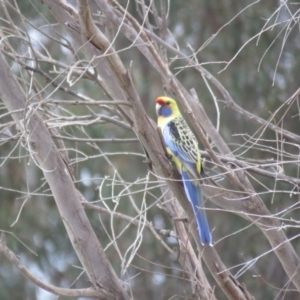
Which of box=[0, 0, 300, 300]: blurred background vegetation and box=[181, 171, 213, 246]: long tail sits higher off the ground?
box=[181, 171, 213, 246]: long tail

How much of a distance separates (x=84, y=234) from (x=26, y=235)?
4.71 meters

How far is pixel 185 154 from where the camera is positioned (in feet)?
9.30

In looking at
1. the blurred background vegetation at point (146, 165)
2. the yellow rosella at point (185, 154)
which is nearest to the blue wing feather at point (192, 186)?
the yellow rosella at point (185, 154)

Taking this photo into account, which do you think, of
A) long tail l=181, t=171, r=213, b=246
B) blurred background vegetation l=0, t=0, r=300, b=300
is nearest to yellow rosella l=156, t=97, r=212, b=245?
long tail l=181, t=171, r=213, b=246

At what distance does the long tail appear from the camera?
2467 millimetres

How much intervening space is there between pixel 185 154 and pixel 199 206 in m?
0.37

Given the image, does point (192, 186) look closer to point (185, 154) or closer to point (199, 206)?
point (199, 206)

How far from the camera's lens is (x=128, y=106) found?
2168 mm

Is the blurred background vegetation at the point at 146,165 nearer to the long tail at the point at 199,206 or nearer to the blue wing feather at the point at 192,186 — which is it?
the blue wing feather at the point at 192,186

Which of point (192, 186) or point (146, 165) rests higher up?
point (192, 186)

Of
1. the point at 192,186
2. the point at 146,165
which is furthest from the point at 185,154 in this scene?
the point at 146,165

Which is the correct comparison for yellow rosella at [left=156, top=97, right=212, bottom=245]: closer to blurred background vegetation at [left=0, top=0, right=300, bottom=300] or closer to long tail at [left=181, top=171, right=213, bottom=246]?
long tail at [left=181, top=171, right=213, bottom=246]

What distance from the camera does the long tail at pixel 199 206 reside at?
247cm

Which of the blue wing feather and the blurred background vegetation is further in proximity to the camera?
the blurred background vegetation
